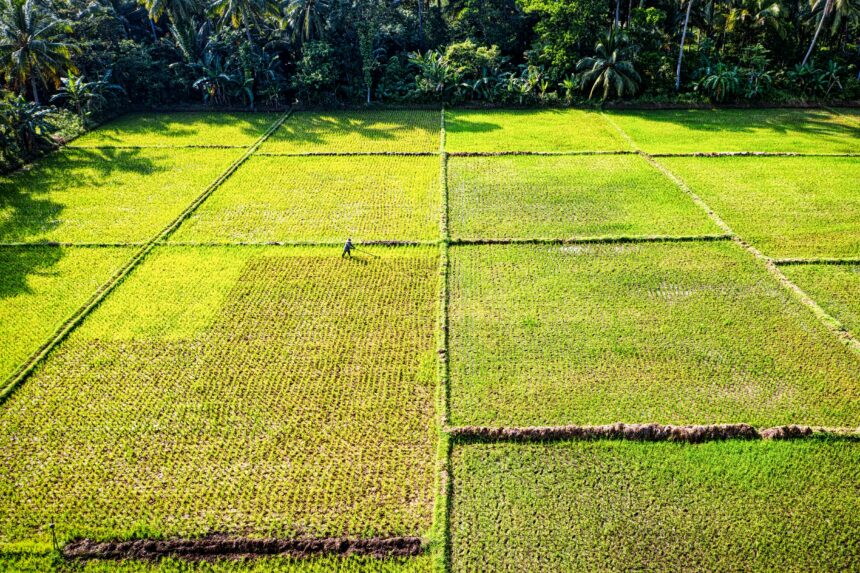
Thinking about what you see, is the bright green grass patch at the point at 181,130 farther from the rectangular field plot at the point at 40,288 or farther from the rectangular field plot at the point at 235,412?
the rectangular field plot at the point at 235,412

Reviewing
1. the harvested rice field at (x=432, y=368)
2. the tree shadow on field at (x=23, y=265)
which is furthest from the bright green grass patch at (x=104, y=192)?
the tree shadow on field at (x=23, y=265)

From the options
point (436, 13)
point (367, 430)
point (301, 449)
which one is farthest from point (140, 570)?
point (436, 13)

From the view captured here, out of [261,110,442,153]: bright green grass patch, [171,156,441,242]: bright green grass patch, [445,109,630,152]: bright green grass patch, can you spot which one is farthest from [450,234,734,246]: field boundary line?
[261,110,442,153]: bright green grass patch

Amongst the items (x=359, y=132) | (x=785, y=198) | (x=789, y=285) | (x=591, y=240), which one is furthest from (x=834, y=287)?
(x=359, y=132)

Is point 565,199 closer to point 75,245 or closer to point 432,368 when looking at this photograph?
point 432,368

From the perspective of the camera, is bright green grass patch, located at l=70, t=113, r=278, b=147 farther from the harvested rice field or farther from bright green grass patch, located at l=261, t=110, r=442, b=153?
the harvested rice field

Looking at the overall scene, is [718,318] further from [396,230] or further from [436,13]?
[436,13]
